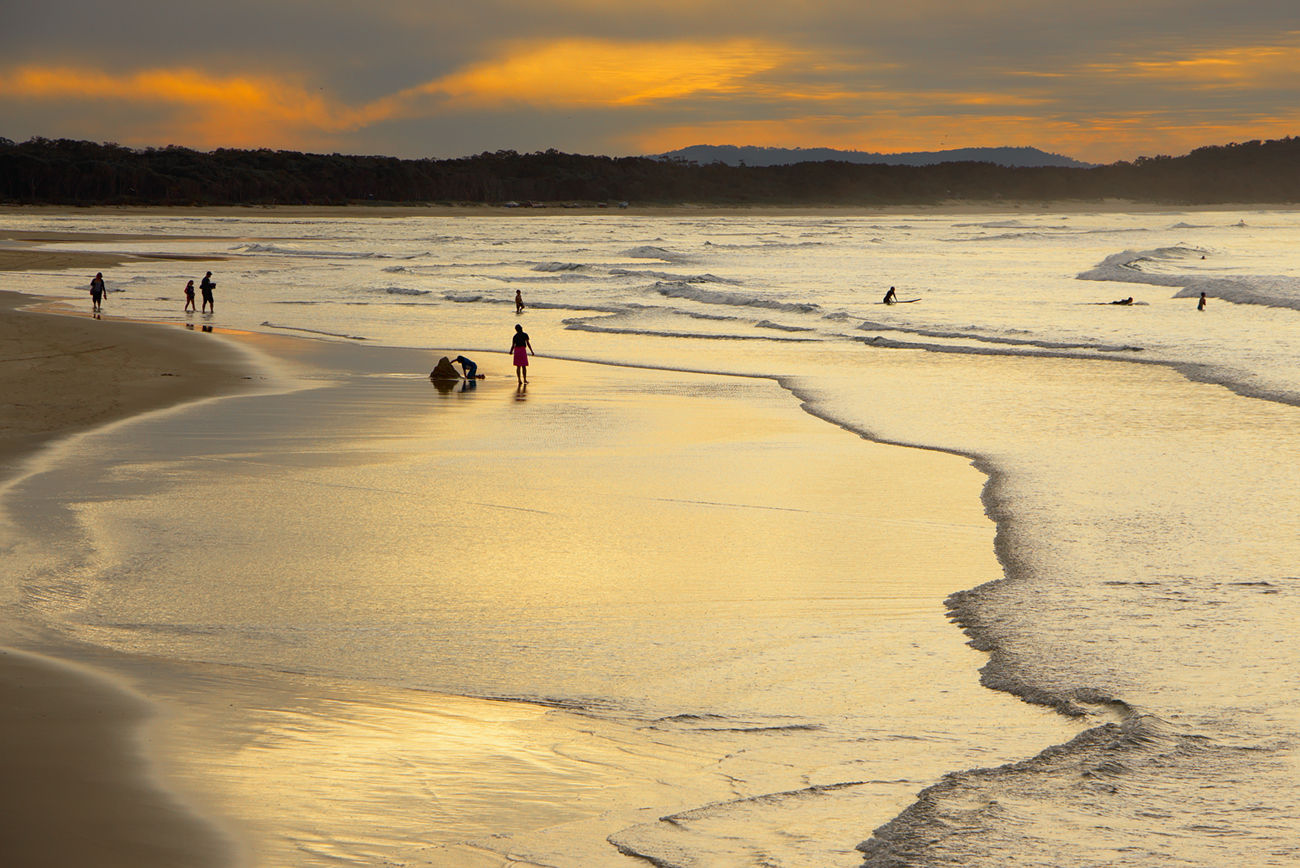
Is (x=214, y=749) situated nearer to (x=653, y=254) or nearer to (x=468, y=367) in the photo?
(x=468, y=367)

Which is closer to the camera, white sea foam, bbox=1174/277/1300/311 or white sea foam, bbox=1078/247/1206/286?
white sea foam, bbox=1174/277/1300/311

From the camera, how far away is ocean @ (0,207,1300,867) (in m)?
5.04

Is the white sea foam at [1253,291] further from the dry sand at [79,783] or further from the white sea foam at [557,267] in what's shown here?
the dry sand at [79,783]

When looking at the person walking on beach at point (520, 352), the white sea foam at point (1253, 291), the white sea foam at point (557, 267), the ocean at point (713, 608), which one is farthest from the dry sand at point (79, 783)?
the white sea foam at point (557, 267)

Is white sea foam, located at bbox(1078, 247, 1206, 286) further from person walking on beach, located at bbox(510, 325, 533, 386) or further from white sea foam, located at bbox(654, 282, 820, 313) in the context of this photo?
person walking on beach, located at bbox(510, 325, 533, 386)

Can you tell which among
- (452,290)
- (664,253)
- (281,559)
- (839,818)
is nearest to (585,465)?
(281,559)

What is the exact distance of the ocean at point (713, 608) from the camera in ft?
16.5

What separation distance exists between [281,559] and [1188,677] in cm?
644

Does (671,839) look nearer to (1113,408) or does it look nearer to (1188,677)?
(1188,677)

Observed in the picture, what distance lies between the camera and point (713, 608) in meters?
7.94

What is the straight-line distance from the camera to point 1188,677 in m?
6.54

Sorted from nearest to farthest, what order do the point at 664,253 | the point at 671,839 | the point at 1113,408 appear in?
the point at 671,839 → the point at 1113,408 → the point at 664,253

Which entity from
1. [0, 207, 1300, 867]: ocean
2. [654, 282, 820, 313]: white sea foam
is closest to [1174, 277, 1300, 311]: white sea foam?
[654, 282, 820, 313]: white sea foam

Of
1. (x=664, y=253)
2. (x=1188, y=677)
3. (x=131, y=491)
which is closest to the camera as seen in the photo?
(x=1188, y=677)
